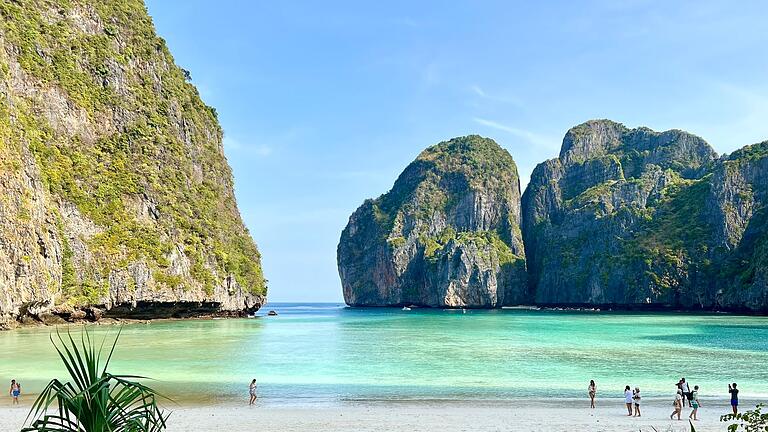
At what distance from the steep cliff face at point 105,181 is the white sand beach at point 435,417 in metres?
35.3

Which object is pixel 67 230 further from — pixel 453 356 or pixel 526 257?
pixel 526 257

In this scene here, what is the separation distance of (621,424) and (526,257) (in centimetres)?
16473

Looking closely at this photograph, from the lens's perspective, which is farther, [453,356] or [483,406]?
[453,356]

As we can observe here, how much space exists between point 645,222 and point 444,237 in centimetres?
5450

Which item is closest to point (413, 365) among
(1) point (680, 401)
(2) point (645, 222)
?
(1) point (680, 401)

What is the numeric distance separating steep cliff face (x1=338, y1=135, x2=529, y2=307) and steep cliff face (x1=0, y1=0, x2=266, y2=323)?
73.9 meters

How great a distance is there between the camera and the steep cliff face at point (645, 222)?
386ft

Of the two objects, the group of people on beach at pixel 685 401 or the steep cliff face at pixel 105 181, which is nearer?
the group of people on beach at pixel 685 401

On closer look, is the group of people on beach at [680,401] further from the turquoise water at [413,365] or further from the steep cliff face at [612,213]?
the steep cliff face at [612,213]

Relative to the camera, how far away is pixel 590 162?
589 feet

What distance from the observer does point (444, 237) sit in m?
173

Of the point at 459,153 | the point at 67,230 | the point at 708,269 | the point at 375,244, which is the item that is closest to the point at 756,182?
the point at 708,269

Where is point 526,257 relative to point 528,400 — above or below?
above

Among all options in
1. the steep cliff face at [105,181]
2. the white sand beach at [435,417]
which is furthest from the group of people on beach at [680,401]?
the steep cliff face at [105,181]
